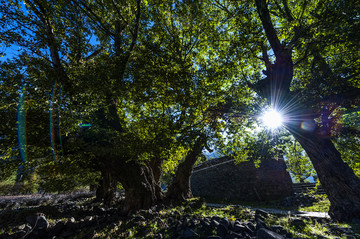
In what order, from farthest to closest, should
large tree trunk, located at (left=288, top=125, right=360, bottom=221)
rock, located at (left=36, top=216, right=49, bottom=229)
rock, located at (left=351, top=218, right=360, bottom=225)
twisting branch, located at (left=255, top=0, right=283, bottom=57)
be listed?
1. twisting branch, located at (left=255, top=0, right=283, bottom=57)
2. large tree trunk, located at (left=288, top=125, right=360, bottom=221)
3. rock, located at (left=36, top=216, right=49, bottom=229)
4. rock, located at (left=351, top=218, right=360, bottom=225)

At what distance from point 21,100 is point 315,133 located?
1178 centimetres

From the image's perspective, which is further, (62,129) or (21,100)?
(62,129)

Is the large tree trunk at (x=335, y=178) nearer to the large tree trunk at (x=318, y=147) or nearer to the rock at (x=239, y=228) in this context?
the large tree trunk at (x=318, y=147)

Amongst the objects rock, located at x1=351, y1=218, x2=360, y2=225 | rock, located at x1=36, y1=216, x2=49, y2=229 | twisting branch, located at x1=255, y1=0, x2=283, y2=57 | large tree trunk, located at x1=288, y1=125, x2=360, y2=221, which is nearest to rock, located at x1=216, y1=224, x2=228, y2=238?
rock, located at x1=351, y1=218, x2=360, y2=225

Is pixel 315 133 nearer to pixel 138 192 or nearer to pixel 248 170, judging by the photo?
pixel 138 192

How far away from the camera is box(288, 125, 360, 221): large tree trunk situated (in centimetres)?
546

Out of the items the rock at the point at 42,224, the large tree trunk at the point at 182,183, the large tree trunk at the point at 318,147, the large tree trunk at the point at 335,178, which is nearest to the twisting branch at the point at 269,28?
the large tree trunk at the point at 318,147

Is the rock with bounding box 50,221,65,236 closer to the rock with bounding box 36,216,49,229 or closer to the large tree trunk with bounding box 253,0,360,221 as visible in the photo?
the rock with bounding box 36,216,49,229

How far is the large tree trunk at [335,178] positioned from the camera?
546 centimetres

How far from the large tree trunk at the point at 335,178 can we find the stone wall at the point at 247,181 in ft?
42.4

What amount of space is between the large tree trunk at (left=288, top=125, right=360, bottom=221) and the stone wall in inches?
509

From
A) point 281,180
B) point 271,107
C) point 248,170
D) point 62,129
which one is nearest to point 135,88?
point 62,129

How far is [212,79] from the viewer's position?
268 inches

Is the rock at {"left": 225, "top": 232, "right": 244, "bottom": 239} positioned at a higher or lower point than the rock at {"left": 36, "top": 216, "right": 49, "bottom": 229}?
higher
